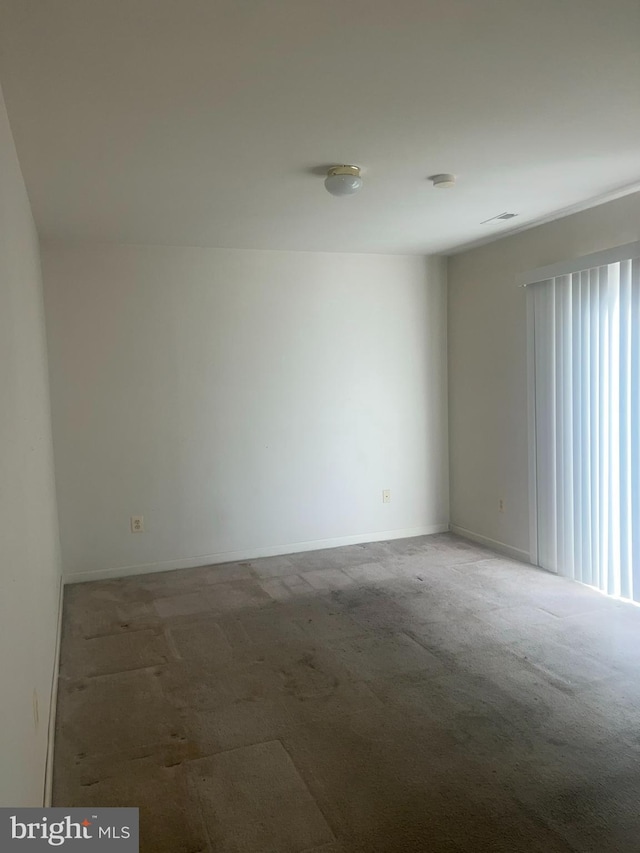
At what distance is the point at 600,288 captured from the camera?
12.0 ft

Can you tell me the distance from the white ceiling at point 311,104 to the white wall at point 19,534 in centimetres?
31

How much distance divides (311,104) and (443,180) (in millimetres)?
1102

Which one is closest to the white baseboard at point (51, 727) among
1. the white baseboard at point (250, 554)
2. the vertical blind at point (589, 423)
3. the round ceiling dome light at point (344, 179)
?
the white baseboard at point (250, 554)

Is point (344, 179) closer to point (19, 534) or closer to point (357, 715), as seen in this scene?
point (19, 534)

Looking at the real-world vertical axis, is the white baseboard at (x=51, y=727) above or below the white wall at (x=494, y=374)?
below

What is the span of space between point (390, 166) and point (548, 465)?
2.31 metres

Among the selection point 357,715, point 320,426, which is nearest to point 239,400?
point 320,426

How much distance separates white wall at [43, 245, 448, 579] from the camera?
4.26 metres

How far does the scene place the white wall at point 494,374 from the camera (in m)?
4.25

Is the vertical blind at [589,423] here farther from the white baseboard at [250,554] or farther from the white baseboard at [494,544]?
the white baseboard at [250,554]

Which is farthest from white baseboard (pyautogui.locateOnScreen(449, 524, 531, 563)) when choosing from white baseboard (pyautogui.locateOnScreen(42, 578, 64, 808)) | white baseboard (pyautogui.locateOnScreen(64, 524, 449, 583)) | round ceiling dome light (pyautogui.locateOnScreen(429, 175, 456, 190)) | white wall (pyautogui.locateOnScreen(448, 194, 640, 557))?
white baseboard (pyautogui.locateOnScreen(42, 578, 64, 808))

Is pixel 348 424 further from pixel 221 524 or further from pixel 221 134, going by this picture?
pixel 221 134

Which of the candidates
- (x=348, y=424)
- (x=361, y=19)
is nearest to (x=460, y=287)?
(x=348, y=424)

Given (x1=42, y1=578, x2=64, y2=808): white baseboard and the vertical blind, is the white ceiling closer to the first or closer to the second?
the vertical blind
